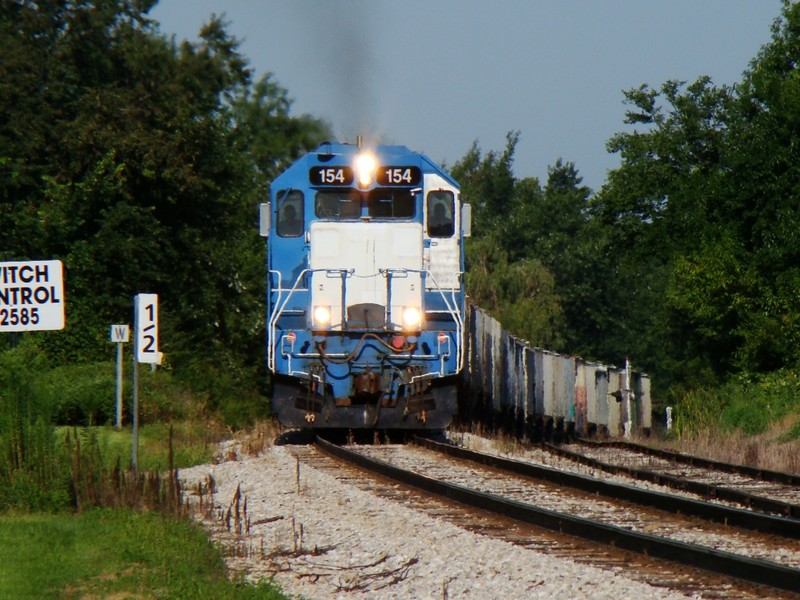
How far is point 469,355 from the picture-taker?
2097 centimetres

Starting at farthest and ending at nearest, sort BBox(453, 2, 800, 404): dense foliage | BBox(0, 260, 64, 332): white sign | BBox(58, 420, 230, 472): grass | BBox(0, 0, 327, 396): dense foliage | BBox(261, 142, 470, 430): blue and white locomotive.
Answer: BBox(453, 2, 800, 404): dense foliage, BBox(0, 0, 327, 396): dense foliage, BBox(261, 142, 470, 430): blue and white locomotive, BBox(58, 420, 230, 472): grass, BBox(0, 260, 64, 332): white sign

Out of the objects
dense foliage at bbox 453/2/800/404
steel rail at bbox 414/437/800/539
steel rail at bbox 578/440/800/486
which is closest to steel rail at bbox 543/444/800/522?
A: steel rail at bbox 414/437/800/539

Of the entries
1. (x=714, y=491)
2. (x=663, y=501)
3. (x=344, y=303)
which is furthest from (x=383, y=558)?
(x=344, y=303)

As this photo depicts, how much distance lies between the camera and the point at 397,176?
718 inches

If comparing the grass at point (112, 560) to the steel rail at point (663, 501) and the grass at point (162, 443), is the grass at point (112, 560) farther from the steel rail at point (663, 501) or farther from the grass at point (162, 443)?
the steel rail at point (663, 501)

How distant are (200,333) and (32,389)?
66.2 feet

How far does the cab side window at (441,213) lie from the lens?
60.5 feet

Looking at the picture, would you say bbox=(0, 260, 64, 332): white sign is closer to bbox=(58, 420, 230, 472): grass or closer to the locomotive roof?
bbox=(58, 420, 230, 472): grass

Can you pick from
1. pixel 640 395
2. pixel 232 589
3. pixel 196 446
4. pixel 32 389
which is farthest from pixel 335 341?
pixel 640 395

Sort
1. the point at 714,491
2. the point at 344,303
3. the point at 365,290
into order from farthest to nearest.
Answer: the point at 365,290 → the point at 344,303 → the point at 714,491

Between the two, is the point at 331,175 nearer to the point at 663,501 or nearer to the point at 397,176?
the point at 397,176

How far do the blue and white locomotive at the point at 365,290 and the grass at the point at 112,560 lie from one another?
747 centimetres

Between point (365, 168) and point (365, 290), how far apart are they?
1.79m

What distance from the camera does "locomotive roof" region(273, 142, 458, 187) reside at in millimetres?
18453
